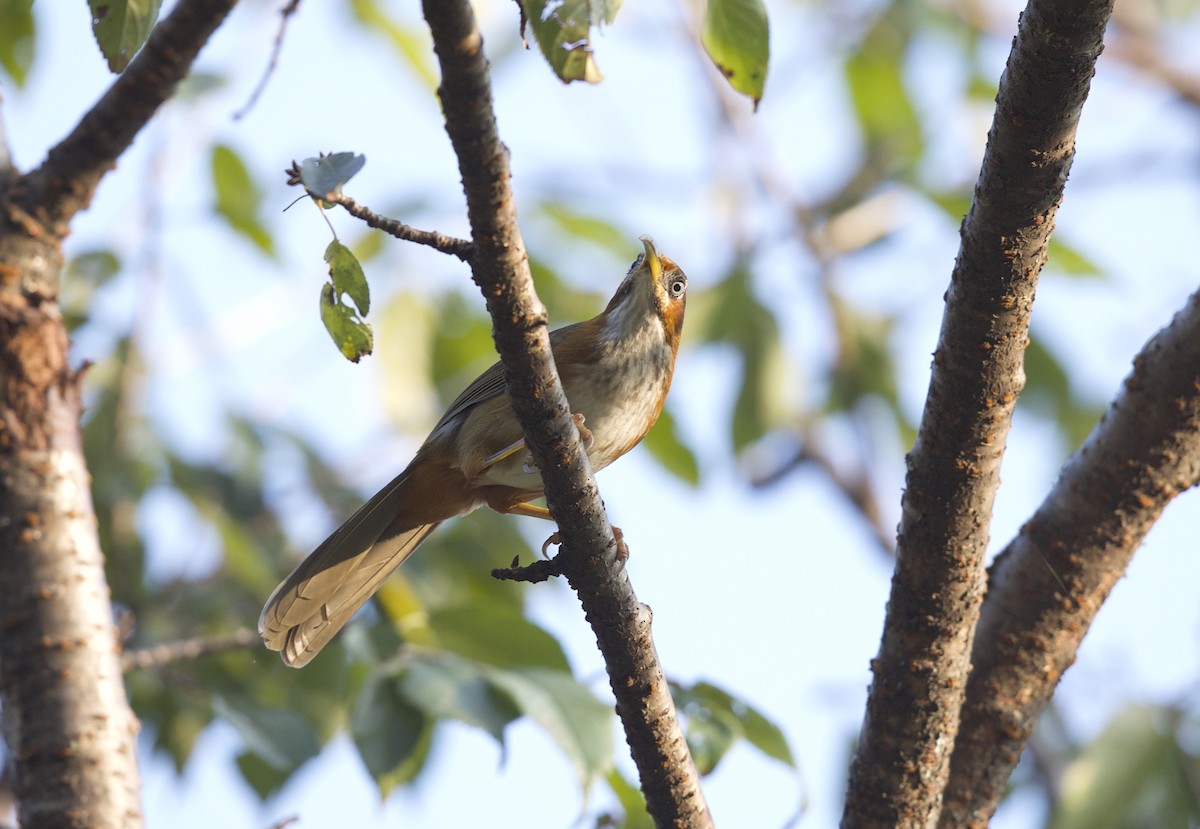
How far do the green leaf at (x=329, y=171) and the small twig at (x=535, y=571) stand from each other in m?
0.95

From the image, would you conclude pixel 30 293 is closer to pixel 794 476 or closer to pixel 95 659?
pixel 95 659

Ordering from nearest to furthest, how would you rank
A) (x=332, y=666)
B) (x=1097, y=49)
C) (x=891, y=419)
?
(x=1097, y=49) → (x=332, y=666) → (x=891, y=419)

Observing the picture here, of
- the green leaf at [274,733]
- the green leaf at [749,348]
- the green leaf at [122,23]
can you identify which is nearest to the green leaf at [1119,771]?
the green leaf at [274,733]

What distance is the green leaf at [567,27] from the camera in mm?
1784

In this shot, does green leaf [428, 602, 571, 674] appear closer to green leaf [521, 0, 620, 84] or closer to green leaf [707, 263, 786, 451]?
green leaf [521, 0, 620, 84]

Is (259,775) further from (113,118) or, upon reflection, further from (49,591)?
(113,118)

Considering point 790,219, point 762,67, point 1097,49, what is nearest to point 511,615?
point 762,67

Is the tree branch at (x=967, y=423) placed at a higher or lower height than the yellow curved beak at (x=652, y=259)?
lower

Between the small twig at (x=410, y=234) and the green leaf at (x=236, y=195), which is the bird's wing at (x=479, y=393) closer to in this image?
the green leaf at (x=236, y=195)

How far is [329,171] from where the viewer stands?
5.91 feet

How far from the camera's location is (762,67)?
2.21 m

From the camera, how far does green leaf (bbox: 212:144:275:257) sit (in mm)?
4922

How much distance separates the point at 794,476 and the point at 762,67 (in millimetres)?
5484

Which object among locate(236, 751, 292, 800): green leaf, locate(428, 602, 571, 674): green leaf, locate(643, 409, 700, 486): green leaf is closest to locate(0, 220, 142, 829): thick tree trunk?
locate(428, 602, 571, 674): green leaf
